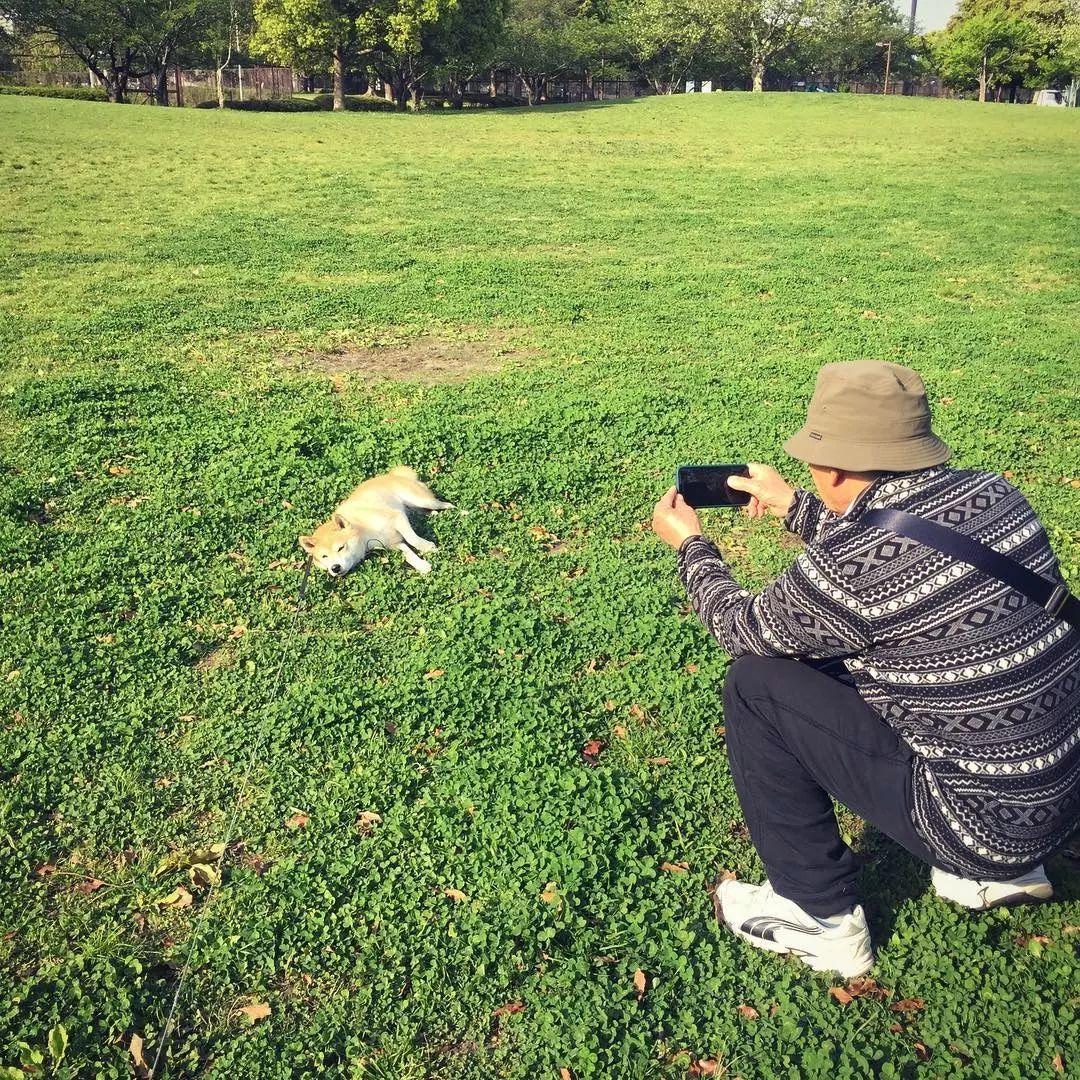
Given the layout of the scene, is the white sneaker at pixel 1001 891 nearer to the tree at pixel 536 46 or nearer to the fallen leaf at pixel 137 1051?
the fallen leaf at pixel 137 1051

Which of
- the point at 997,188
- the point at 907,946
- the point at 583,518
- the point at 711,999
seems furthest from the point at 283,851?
the point at 997,188

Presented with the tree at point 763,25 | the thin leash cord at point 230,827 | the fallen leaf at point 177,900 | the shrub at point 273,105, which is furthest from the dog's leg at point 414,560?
the tree at point 763,25

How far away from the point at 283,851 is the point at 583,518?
2850 mm

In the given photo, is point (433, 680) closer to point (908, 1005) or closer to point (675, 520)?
point (675, 520)

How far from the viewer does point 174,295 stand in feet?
33.4

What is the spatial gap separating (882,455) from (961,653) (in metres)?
0.53

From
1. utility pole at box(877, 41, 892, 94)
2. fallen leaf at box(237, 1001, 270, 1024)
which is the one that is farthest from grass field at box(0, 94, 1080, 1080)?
utility pole at box(877, 41, 892, 94)

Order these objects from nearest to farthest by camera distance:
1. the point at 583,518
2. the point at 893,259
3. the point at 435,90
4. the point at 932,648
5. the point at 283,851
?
the point at 932,648, the point at 283,851, the point at 583,518, the point at 893,259, the point at 435,90

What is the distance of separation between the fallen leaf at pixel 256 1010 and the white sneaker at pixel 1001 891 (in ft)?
6.86

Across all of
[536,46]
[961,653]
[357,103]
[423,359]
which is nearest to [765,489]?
[961,653]

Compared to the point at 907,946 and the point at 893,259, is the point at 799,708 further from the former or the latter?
the point at 893,259

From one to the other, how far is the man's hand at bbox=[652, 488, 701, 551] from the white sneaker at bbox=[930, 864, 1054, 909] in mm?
1316

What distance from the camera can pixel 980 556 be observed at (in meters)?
2.39

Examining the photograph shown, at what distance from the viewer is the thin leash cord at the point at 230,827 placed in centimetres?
277
